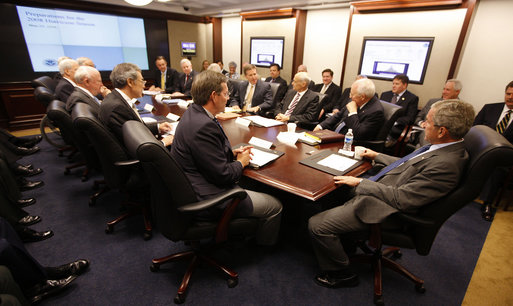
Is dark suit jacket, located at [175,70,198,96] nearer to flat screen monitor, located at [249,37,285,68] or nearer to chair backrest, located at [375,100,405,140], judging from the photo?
flat screen monitor, located at [249,37,285,68]

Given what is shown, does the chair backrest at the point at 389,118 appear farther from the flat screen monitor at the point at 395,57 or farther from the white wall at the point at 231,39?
the white wall at the point at 231,39

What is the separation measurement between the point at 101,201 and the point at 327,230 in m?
2.56

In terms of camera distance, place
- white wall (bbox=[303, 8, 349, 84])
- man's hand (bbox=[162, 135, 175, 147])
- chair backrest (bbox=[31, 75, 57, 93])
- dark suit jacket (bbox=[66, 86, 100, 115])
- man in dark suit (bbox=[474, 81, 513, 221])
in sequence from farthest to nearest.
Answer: white wall (bbox=[303, 8, 349, 84]) < chair backrest (bbox=[31, 75, 57, 93]) < man in dark suit (bbox=[474, 81, 513, 221]) < dark suit jacket (bbox=[66, 86, 100, 115]) < man's hand (bbox=[162, 135, 175, 147])

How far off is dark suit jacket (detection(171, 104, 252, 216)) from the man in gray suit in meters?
0.72

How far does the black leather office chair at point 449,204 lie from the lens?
128 centimetres

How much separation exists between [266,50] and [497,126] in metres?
5.14

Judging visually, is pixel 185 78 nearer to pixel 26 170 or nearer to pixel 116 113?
pixel 26 170

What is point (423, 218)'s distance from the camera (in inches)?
58.4

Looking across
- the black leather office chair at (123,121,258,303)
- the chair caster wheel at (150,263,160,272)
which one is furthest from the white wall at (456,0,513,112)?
the chair caster wheel at (150,263,160,272)

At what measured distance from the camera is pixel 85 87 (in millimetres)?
2770

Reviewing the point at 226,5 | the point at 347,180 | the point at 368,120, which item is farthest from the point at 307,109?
the point at 226,5

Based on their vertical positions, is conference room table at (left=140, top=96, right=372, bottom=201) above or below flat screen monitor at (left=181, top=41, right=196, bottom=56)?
below

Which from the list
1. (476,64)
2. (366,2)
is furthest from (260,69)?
(476,64)

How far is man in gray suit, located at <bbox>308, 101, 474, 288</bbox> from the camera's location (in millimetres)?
1393
